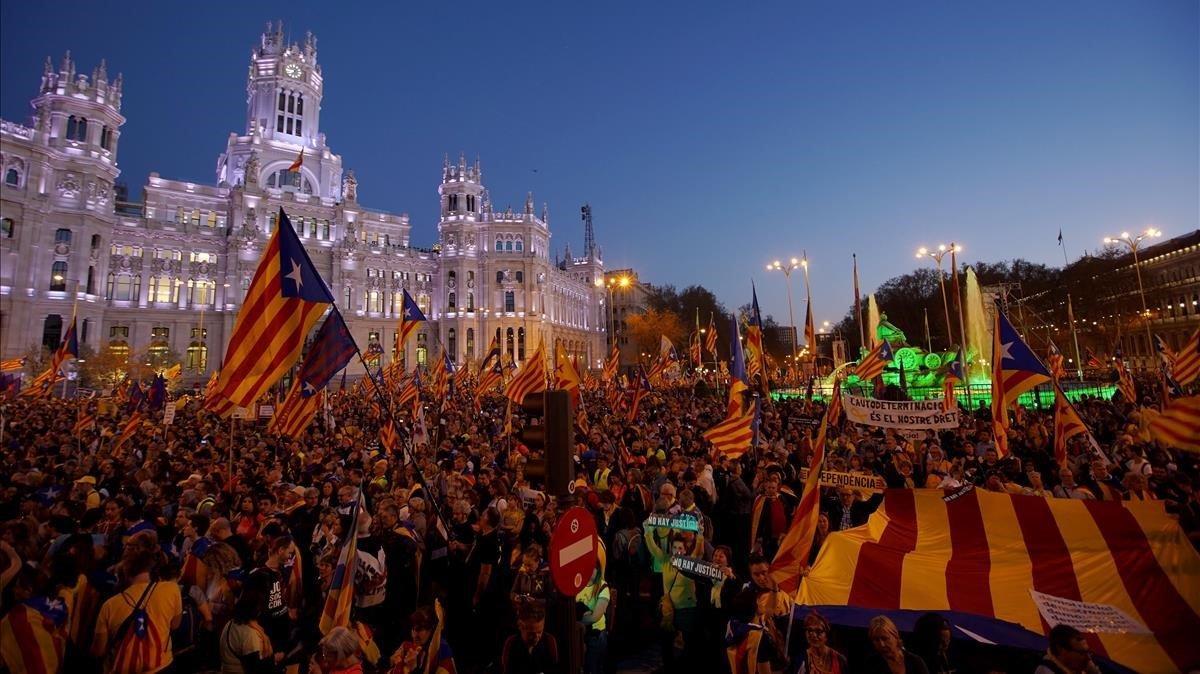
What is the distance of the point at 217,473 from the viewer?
1090 centimetres

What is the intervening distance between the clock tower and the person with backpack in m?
70.4

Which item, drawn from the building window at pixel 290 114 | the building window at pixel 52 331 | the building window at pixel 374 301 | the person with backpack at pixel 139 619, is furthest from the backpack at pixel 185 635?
the building window at pixel 290 114

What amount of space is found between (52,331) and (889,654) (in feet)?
212

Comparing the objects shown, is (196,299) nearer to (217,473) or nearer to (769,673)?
(217,473)

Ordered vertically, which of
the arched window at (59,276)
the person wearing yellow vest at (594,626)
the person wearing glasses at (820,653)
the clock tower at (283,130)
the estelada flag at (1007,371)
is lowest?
the person wearing yellow vest at (594,626)

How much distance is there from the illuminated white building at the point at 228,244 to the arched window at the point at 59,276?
0.41ft

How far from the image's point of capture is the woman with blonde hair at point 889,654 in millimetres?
3547

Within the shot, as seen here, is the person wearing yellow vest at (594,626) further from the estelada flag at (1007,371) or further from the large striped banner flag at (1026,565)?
the estelada flag at (1007,371)

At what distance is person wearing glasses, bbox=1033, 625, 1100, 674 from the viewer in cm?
329

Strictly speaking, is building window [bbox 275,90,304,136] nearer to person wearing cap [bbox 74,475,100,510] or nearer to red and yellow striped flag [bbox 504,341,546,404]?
red and yellow striped flag [bbox 504,341,546,404]

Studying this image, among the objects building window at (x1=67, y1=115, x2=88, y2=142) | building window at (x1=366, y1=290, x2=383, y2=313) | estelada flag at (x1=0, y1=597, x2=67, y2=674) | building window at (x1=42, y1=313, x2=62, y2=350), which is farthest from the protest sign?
building window at (x1=67, y1=115, x2=88, y2=142)

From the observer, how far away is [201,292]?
190 feet

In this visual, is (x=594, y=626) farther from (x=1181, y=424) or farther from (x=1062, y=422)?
(x=1062, y=422)

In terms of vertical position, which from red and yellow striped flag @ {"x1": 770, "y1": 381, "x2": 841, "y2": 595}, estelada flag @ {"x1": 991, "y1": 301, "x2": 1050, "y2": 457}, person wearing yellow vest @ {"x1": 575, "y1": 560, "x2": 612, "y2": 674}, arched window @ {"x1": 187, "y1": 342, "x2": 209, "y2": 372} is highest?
arched window @ {"x1": 187, "y1": 342, "x2": 209, "y2": 372}
